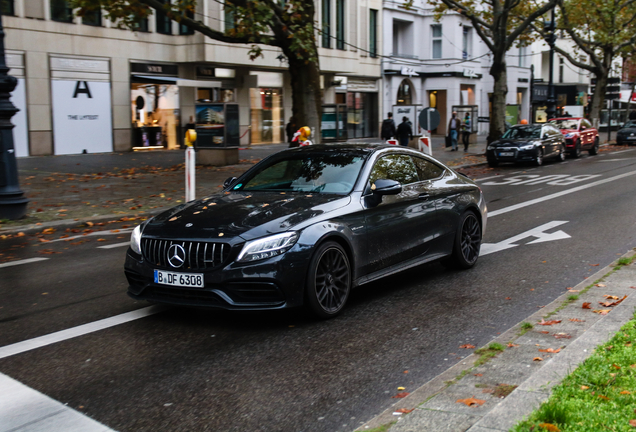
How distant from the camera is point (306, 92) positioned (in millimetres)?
20156

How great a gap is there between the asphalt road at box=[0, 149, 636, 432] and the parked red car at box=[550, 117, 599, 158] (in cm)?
2182

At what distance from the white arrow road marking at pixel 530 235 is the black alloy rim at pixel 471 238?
0.86m

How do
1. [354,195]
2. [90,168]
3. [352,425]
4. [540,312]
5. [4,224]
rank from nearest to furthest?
[352,425], [540,312], [354,195], [4,224], [90,168]

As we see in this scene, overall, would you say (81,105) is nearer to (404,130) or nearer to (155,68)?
(155,68)

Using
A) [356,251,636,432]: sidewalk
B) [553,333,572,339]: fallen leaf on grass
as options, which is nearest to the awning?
[356,251,636,432]: sidewalk

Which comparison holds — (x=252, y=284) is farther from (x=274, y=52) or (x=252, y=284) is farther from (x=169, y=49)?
(x=274, y=52)

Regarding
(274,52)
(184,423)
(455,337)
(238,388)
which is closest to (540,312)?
(455,337)

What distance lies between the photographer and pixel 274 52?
118 feet

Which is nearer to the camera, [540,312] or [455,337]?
[455,337]

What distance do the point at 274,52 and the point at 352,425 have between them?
33.5m

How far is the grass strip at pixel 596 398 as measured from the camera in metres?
3.34

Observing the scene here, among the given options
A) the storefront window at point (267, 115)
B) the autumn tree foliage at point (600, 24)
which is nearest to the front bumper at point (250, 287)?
the storefront window at point (267, 115)

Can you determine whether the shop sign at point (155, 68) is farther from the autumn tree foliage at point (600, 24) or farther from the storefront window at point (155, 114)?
the autumn tree foliage at point (600, 24)

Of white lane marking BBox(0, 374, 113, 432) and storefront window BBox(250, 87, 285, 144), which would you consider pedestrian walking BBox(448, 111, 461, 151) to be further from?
white lane marking BBox(0, 374, 113, 432)
